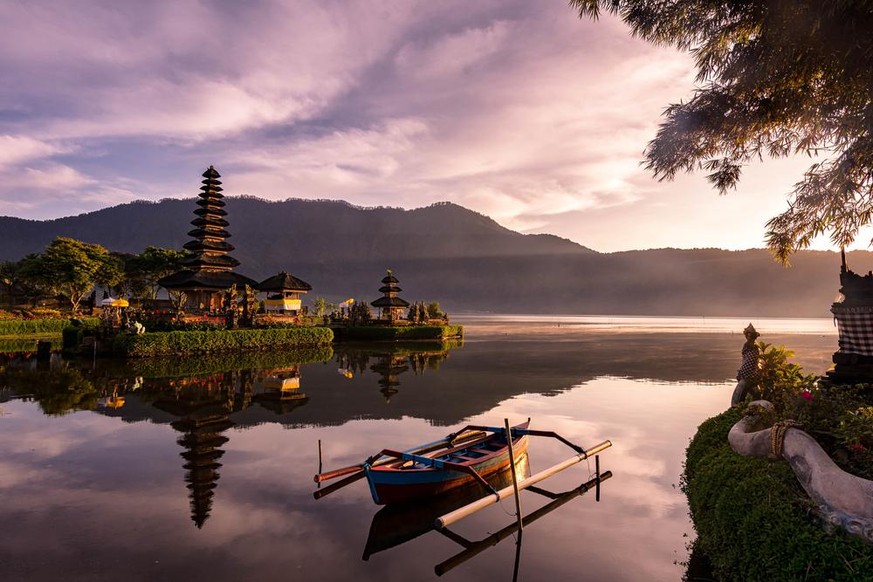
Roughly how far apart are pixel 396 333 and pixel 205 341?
2187cm

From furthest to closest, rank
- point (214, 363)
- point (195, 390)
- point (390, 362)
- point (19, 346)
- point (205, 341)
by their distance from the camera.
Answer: point (19, 346)
point (205, 341)
point (390, 362)
point (214, 363)
point (195, 390)

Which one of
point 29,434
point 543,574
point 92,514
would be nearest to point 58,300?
point 29,434

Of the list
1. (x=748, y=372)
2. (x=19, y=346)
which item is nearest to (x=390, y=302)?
(x=19, y=346)

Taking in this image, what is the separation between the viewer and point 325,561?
729 centimetres

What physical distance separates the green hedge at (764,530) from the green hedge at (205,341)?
32.8 m

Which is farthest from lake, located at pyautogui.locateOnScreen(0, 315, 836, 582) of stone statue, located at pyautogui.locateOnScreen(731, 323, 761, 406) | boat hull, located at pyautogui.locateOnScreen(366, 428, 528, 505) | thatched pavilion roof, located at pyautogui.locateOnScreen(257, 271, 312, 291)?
thatched pavilion roof, located at pyautogui.locateOnScreen(257, 271, 312, 291)

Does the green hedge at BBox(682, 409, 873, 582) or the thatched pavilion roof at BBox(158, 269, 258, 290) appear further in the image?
the thatched pavilion roof at BBox(158, 269, 258, 290)

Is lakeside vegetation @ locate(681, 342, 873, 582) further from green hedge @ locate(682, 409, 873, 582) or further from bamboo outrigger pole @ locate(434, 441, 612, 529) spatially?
bamboo outrigger pole @ locate(434, 441, 612, 529)

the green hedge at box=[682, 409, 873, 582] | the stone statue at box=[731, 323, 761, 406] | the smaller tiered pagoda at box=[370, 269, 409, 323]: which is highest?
the smaller tiered pagoda at box=[370, 269, 409, 323]

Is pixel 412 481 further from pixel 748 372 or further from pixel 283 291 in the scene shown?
pixel 283 291

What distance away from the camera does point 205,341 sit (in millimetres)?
33656

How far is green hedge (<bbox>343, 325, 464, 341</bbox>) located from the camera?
169 ft

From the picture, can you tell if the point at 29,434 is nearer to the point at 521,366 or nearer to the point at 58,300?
the point at 521,366

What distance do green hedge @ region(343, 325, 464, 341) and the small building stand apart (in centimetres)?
622
